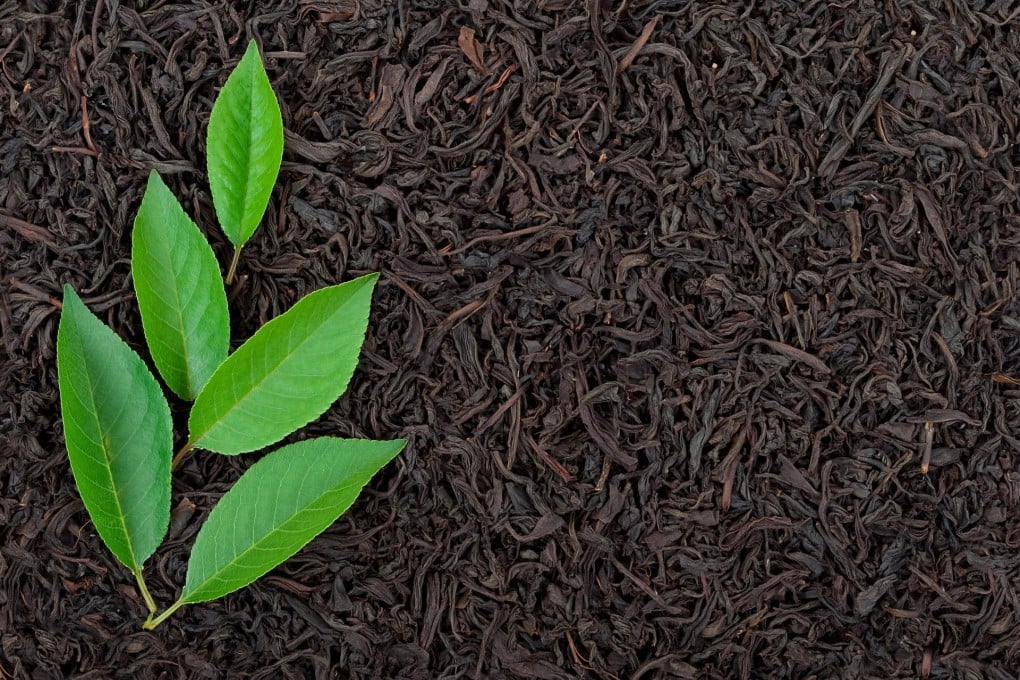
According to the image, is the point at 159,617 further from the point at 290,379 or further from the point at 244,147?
the point at 244,147

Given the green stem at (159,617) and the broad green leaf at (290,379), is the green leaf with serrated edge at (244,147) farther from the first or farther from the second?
the green stem at (159,617)

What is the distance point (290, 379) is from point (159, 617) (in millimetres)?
295

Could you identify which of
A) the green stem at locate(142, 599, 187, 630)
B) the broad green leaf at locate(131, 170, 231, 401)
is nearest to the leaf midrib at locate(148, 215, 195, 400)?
A: the broad green leaf at locate(131, 170, 231, 401)

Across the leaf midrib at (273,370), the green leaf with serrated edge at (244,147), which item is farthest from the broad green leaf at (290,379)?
the green leaf with serrated edge at (244,147)

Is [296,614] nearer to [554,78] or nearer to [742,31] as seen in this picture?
[554,78]

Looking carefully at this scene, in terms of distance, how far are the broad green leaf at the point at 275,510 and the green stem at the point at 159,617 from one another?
1.0 inches

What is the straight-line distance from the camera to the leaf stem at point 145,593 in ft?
2.69

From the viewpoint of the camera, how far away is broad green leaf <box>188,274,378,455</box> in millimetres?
809

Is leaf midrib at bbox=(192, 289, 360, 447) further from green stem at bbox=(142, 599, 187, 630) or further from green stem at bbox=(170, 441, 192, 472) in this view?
green stem at bbox=(142, 599, 187, 630)

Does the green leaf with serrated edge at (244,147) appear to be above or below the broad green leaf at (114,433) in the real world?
above

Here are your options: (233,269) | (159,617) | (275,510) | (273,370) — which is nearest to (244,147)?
(233,269)

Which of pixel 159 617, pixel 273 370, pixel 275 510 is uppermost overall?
pixel 273 370

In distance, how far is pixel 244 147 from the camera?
0.84 metres

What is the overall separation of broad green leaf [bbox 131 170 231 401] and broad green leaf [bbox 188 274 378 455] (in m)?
0.04
